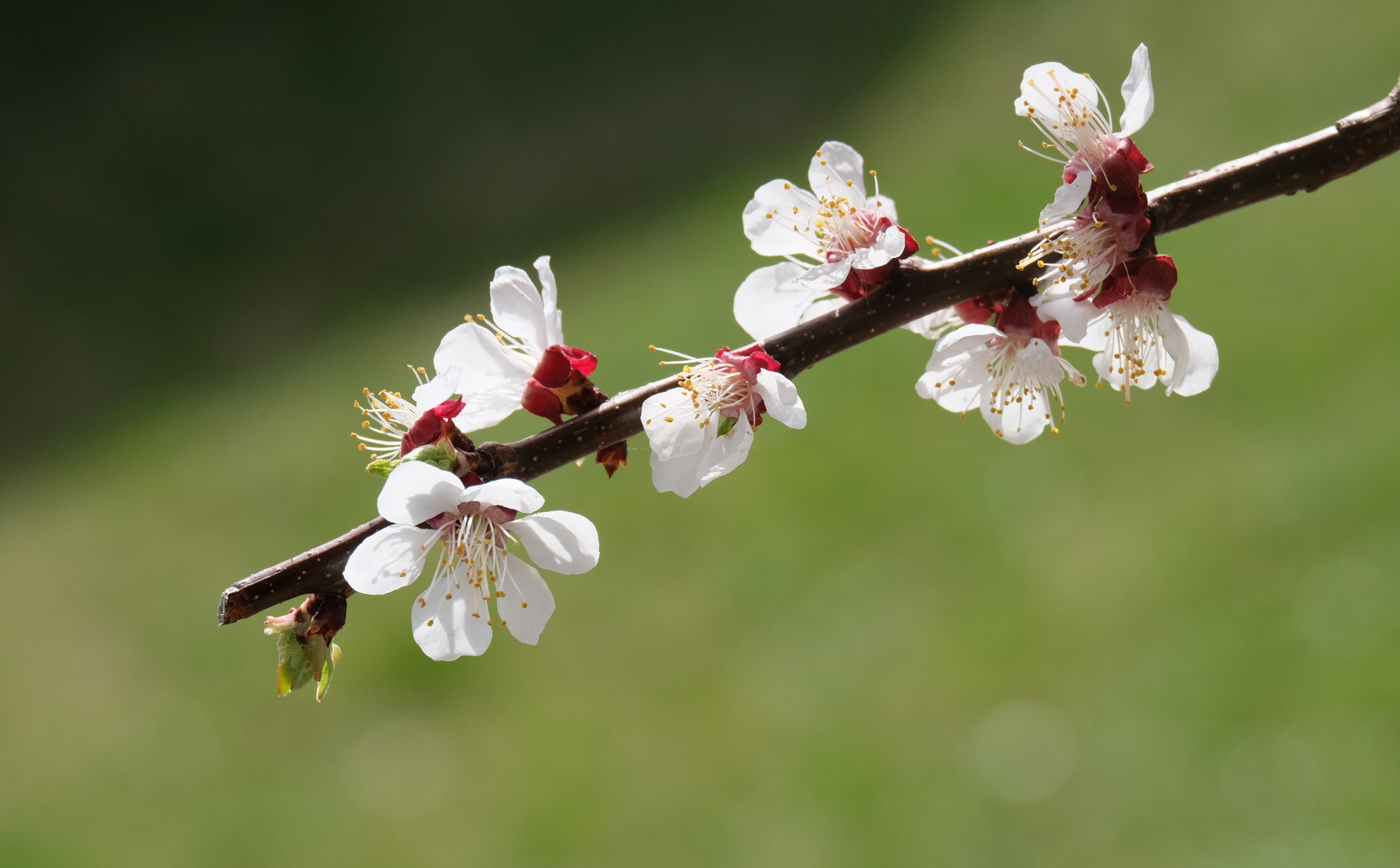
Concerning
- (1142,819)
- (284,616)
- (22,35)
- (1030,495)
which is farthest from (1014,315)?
(22,35)

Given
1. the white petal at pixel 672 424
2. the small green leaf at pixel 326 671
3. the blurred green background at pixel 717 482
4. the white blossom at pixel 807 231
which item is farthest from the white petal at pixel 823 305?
the blurred green background at pixel 717 482

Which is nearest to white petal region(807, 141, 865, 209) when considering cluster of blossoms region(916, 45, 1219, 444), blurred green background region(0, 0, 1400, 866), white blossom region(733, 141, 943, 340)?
white blossom region(733, 141, 943, 340)

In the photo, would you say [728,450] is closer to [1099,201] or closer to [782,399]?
[782,399]

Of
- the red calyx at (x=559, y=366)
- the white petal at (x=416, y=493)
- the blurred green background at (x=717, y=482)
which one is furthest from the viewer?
the blurred green background at (x=717, y=482)

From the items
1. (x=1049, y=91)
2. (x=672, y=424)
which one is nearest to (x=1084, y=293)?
(x=1049, y=91)

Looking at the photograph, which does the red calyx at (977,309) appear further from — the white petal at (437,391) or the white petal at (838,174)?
the white petal at (437,391)

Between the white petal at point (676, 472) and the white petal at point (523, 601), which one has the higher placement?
the white petal at point (676, 472)
